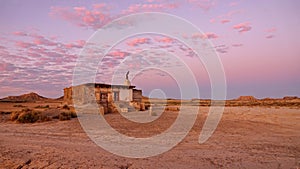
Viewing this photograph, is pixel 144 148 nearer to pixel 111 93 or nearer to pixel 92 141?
pixel 92 141

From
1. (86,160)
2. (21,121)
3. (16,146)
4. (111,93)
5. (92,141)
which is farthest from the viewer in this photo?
(111,93)

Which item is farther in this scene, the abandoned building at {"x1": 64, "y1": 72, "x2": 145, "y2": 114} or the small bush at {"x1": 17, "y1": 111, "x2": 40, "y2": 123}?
the abandoned building at {"x1": 64, "y1": 72, "x2": 145, "y2": 114}

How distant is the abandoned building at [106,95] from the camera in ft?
69.6

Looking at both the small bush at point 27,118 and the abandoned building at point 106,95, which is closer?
the small bush at point 27,118

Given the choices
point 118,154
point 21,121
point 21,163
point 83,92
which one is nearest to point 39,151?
point 21,163

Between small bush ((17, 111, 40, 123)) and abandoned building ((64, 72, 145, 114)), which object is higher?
abandoned building ((64, 72, 145, 114))

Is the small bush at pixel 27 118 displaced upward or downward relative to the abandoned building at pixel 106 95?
downward

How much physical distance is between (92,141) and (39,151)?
2.02 metres

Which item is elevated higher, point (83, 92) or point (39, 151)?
point (83, 92)

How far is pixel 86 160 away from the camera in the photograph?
5.04 m

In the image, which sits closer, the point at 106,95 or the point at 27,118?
the point at 27,118

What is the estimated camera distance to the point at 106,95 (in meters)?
22.8

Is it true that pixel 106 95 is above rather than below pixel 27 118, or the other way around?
above

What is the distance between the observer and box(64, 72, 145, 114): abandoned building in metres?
21.2
